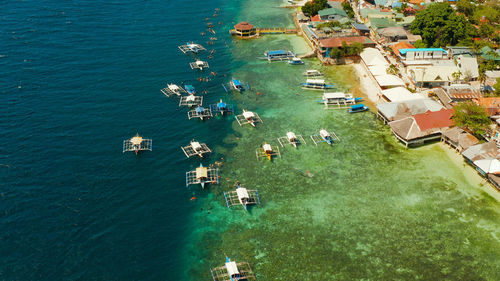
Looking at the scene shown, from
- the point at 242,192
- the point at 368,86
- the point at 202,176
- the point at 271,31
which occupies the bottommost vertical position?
the point at 242,192

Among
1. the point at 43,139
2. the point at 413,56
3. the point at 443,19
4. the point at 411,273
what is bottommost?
the point at 411,273

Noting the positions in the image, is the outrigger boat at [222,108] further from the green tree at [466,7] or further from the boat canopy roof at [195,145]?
the green tree at [466,7]

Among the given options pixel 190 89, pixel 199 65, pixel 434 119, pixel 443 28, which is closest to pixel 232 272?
pixel 190 89

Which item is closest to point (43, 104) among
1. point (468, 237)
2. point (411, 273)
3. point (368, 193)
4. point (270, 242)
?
point (270, 242)

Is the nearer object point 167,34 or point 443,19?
point 443,19

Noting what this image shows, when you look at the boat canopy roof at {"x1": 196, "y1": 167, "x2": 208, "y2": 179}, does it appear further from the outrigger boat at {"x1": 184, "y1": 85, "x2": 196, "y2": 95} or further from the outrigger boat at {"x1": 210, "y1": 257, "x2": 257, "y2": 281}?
the outrigger boat at {"x1": 184, "y1": 85, "x2": 196, "y2": 95}

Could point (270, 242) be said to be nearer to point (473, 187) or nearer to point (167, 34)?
point (473, 187)

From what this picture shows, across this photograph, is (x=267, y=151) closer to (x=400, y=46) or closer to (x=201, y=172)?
(x=201, y=172)
